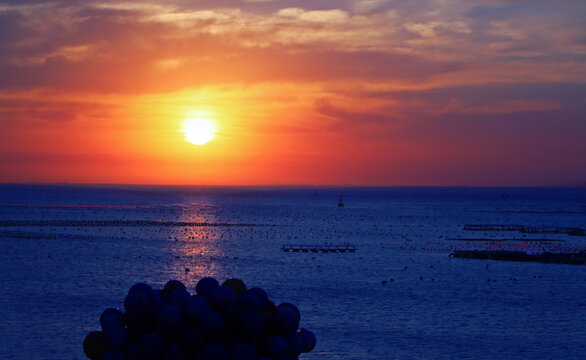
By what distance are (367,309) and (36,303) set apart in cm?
2068

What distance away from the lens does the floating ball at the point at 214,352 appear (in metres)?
14.7

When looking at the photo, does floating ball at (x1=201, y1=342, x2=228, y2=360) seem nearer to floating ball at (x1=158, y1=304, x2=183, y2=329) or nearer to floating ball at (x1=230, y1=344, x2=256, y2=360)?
floating ball at (x1=230, y1=344, x2=256, y2=360)

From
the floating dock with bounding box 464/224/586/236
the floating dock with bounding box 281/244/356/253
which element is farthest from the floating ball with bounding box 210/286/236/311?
the floating dock with bounding box 464/224/586/236

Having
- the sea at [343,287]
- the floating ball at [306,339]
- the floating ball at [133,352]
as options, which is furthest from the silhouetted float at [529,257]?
the floating ball at [133,352]

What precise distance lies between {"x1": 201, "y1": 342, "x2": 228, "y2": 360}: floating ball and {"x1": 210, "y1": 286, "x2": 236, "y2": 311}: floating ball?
0.96 metres

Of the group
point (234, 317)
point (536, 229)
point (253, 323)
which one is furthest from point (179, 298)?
point (536, 229)

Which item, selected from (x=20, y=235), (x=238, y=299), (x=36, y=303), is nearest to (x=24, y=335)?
(x=36, y=303)

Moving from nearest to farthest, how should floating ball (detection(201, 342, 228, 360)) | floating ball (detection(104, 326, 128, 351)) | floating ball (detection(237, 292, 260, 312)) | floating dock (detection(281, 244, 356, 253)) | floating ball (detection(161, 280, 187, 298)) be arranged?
floating ball (detection(201, 342, 228, 360)), floating ball (detection(104, 326, 128, 351)), floating ball (detection(237, 292, 260, 312)), floating ball (detection(161, 280, 187, 298)), floating dock (detection(281, 244, 356, 253))

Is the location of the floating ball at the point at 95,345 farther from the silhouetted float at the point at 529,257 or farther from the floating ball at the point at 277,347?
the silhouetted float at the point at 529,257

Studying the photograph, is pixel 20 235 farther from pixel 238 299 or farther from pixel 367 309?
pixel 238 299

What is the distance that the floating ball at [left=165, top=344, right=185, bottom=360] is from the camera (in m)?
14.9

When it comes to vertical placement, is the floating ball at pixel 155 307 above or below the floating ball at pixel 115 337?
above

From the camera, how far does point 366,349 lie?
95.7 feet

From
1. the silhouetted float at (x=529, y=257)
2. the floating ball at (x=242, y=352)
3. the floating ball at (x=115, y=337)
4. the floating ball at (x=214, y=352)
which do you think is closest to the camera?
the floating ball at (x=242, y=352)
